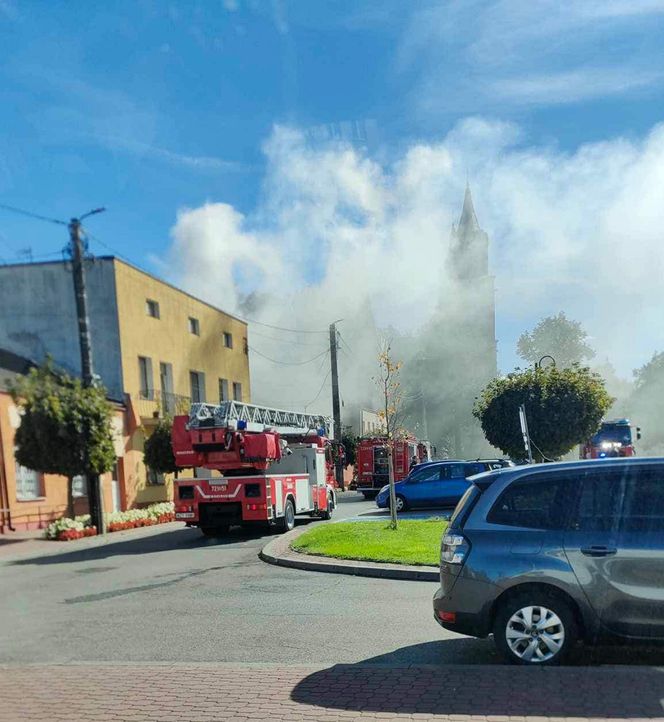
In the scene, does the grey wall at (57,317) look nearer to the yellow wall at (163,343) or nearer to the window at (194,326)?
the yellow wall at (163,343)

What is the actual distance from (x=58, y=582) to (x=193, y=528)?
29.0 feet

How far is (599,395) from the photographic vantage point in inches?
986

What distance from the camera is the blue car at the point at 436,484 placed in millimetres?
19766

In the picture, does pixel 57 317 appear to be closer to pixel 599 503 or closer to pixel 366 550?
pixel 366 550

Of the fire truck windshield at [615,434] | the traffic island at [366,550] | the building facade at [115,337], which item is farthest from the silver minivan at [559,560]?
the fire truck windshield at [615,434]

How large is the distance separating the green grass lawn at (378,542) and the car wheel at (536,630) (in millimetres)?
4419

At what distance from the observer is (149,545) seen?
16375 millimetres

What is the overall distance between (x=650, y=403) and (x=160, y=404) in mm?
67087

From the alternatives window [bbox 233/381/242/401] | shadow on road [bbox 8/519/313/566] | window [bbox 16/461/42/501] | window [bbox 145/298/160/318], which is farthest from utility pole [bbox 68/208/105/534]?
window [bbox 233/381/242/401]

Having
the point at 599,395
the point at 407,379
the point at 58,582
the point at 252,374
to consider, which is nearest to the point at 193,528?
the point at 58,582

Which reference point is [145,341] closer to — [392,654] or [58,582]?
[58,582]

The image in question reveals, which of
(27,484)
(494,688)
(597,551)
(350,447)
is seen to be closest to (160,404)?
(27,484)

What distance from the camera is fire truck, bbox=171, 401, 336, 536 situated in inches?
629

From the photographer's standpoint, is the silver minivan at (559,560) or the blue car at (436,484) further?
the blue car at (436,484)
